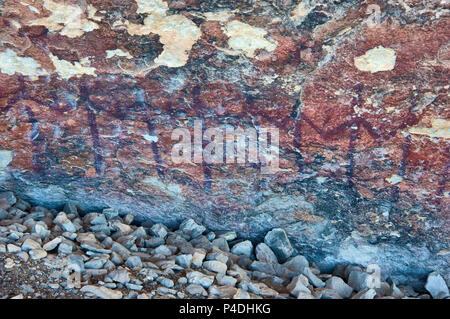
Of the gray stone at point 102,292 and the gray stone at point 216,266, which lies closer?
the gray stone at point 102,292

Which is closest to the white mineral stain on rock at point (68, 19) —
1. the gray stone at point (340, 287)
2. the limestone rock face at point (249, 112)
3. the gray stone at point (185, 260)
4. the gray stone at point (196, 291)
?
the limestone rock face at point (249, 112)

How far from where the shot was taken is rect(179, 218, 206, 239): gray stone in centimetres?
204

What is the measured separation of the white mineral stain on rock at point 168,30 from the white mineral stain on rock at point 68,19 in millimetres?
158

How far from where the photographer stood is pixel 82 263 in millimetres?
1598

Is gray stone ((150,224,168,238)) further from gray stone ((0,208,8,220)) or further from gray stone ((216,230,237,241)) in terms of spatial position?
gray stone ((0,208,8,220))

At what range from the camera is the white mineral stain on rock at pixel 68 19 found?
1.70m

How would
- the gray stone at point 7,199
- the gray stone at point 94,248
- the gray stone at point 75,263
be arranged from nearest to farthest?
the gray stone at point 75,263, the gray stone at point 94,248, the gray stone at point 7,199

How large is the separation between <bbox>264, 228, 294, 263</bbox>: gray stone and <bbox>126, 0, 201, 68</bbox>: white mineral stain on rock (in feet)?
2.85

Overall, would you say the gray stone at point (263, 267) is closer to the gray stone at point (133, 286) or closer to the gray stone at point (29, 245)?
the gray stone at point (133, 286)

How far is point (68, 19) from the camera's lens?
5.69ft

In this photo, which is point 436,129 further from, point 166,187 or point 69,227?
point 69,227

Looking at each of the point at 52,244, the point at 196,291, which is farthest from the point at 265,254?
the point at 52,244

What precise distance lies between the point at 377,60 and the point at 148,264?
117 centimetres

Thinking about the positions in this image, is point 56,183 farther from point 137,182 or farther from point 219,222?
point 219,222
